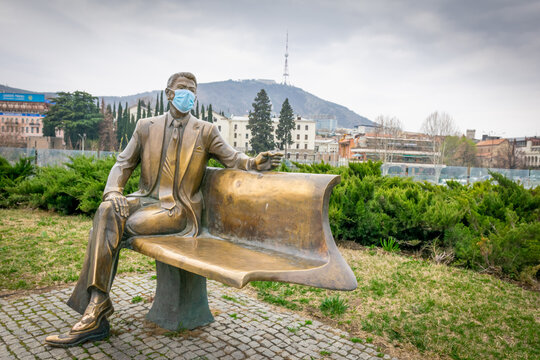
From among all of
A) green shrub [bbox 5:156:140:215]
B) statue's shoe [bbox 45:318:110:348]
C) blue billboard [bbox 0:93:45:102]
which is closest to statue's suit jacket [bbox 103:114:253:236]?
statue's shoe [bbox 45:318:110:348]

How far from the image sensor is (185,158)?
3.34 meters

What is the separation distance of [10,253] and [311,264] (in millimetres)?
4736

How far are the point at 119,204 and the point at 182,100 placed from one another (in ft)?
3.16

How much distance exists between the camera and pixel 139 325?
3.46 metres

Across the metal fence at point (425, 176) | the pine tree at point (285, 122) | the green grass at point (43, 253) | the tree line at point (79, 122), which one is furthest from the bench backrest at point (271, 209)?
the pine tree at point (285, 122)

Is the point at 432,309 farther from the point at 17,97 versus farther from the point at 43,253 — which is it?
the point at 17,97

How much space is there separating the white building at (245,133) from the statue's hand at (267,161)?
6725cm

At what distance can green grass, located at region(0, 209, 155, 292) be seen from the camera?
4.56 meters

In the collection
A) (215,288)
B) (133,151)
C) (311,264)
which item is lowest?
(215,288)

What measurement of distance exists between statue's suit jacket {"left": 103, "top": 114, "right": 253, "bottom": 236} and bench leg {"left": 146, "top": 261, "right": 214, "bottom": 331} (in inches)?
14.5

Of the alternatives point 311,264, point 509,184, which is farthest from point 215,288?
point 509,184

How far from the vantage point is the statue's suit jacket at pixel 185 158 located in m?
3.34

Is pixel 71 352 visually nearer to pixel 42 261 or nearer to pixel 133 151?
pixel 133 151

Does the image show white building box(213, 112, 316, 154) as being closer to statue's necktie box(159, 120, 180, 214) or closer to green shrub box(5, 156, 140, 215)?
green shrub box(5, 156, 140, 215)
